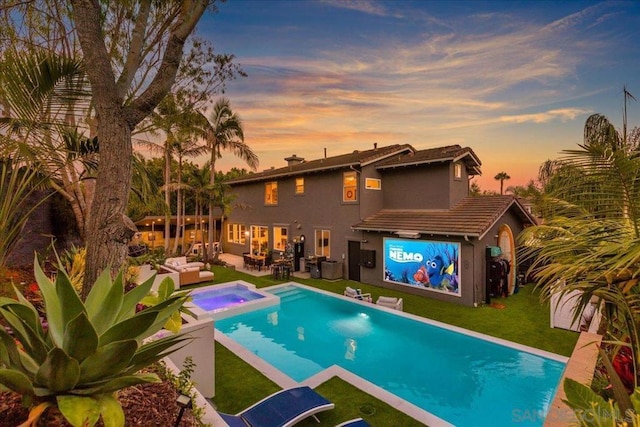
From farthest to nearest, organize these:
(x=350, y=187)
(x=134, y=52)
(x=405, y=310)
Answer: (x=350, y=187) → (x=405, y=310) → (x=134, y=52)

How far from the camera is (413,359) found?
315 inches

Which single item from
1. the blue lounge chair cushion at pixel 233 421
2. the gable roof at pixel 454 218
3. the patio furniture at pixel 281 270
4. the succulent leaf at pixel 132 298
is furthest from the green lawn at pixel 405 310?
the succulent leaf at pixel 132 298

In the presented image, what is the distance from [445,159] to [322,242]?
858 cm

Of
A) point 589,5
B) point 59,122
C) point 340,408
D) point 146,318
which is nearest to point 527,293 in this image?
point 589,5

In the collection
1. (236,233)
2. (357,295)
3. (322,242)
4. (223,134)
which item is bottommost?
(357,295)

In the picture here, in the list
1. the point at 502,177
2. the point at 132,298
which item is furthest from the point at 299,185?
the point at 502,177

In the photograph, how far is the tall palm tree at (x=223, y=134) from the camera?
66.4ft

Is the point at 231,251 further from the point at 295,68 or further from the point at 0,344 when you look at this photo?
the point at 0,344

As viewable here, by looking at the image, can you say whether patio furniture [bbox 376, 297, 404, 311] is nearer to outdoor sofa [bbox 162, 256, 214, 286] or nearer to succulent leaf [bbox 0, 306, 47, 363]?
outdoor sofa [bbox 162, 256, 214, 286]

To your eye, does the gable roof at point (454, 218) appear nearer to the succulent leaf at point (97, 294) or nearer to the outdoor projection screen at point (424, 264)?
the outdoor projection screen at point (424, 264)

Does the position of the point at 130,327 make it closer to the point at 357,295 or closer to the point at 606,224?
the point at 606,224

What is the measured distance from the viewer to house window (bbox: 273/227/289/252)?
66.3ft

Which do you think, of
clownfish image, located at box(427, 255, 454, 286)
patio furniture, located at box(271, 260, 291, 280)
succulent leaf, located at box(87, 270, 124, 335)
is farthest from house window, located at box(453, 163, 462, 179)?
succulent leaf, located at box(87, 270, 124, 335)

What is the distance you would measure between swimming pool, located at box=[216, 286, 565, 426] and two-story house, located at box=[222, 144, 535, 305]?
→ 12.0 feet
